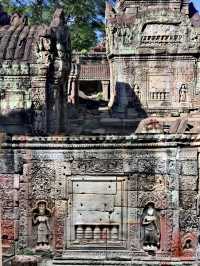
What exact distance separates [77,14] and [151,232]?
27.4m

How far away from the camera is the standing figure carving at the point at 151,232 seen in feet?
32.3

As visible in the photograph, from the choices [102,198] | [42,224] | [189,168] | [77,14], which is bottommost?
[42,224]

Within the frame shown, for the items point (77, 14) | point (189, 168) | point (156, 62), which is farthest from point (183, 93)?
point (77, 14)

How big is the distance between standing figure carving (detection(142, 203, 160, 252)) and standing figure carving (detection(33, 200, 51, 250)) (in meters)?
1.46

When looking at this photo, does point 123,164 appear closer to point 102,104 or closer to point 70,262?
point 70,262

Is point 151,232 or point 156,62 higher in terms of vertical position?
point 156,62

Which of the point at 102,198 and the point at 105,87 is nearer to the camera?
the point at 102,198

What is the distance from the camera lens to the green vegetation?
34719mm

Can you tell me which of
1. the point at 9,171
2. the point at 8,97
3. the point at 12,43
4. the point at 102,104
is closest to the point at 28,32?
the point at 12,43

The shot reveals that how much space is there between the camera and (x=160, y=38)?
70.4ft

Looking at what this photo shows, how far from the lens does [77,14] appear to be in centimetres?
3594

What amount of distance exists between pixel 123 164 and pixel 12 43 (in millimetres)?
6111

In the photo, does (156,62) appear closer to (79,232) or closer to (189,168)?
(189,168)

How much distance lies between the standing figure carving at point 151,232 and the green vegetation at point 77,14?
24947 mm
